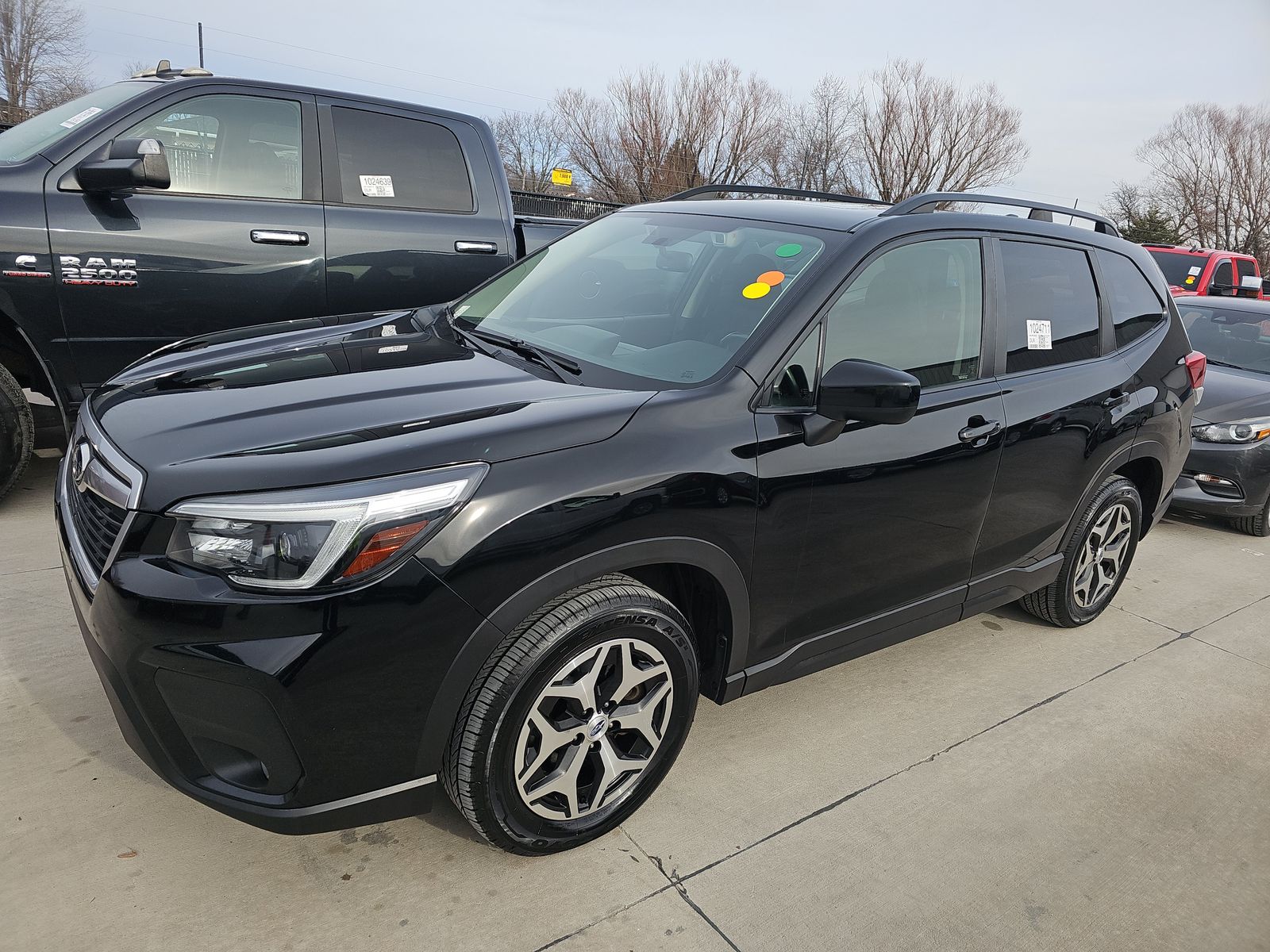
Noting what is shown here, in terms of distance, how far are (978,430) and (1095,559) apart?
4.60 ft

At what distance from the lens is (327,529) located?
196 cm

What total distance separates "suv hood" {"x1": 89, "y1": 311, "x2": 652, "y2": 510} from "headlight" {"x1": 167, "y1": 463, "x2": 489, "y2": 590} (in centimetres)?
4

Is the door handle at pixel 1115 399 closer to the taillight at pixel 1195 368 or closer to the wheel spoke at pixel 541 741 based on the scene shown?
the taillight at pixel 1195 368

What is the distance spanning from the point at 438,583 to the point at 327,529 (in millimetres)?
264

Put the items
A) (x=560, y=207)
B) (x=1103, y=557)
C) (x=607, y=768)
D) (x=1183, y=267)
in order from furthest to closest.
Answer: (x=1183, y=267), (x=560, y=207), (x=1103, y=557), (x=607, y=768)

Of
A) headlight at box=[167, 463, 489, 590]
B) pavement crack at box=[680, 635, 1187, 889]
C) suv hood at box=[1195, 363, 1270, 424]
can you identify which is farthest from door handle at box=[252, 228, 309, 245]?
suv hood at box=[1195, 363, 1270, 424]

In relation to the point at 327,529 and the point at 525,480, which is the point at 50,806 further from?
the point at 525,480

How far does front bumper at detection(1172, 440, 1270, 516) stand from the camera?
5.80 meters

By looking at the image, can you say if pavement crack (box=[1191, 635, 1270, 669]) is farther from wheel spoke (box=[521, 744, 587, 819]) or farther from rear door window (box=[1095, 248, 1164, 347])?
wheel spoke (box=[521, 744, 587, 819])

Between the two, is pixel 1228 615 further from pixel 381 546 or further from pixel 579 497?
pixel 381 546

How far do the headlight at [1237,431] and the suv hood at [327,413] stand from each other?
16.4 ft

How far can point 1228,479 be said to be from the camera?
586 cm

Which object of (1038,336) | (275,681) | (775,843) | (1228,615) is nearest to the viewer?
(275,681)

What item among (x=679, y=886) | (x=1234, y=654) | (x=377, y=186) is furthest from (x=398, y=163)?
(x=1234, y=654)
